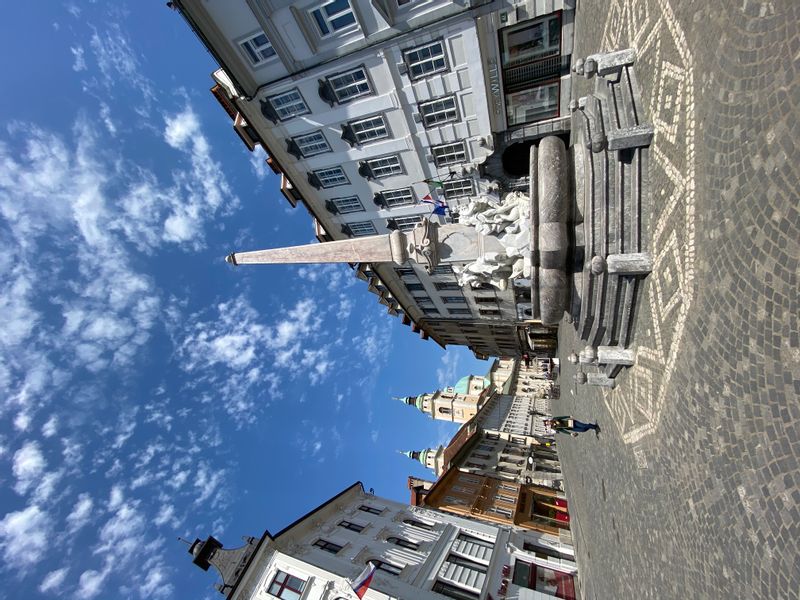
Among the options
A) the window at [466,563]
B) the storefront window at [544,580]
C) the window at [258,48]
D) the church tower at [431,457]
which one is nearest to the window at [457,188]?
the window at [258,48]

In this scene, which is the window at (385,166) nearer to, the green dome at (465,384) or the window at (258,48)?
the window at (258,48)

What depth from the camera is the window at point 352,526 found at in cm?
2454

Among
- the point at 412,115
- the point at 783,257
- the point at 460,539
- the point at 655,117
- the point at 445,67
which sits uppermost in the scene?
the point at 445,67

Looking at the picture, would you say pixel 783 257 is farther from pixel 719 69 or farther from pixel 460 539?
pixel 460 539

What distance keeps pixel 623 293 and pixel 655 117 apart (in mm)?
3689

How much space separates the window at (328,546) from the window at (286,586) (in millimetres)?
3240

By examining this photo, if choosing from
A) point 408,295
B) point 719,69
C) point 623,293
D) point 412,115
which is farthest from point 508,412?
point 719,69

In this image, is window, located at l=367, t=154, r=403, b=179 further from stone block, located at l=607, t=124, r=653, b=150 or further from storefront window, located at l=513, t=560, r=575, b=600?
storefront window, located at l=513, t=560, r=575, b=600

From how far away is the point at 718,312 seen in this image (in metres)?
5.79

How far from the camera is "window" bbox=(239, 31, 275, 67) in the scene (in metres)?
17.4

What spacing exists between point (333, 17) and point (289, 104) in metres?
4.96

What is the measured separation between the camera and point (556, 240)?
29.1 ft

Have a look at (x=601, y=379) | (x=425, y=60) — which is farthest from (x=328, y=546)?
(x=425, y=60)

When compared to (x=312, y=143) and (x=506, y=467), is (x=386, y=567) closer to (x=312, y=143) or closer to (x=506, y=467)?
(x=312, y=143)
